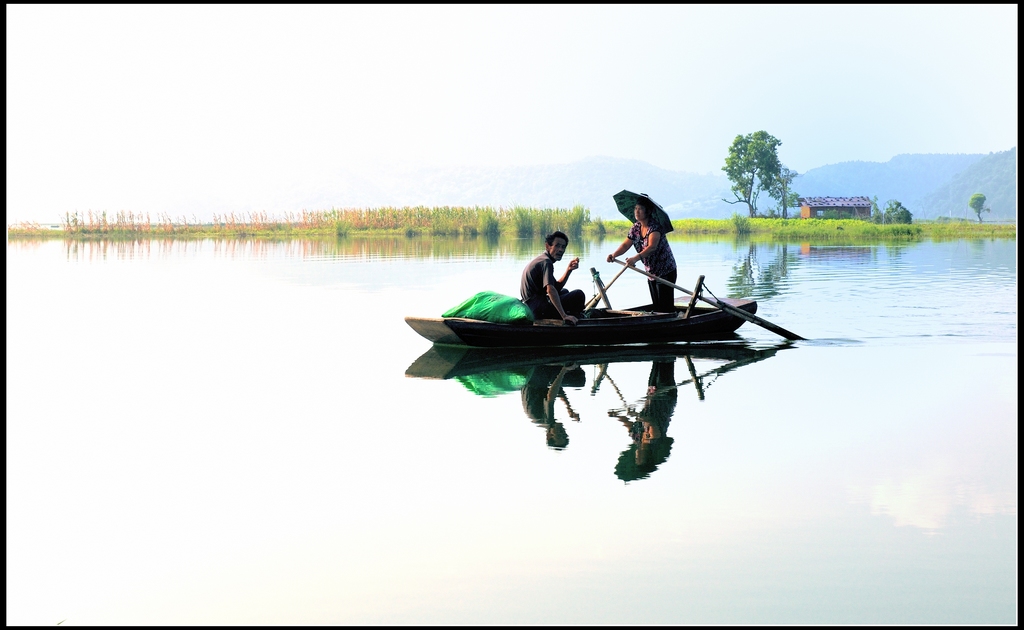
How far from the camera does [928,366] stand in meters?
9.78

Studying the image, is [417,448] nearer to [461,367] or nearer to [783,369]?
[461,367]

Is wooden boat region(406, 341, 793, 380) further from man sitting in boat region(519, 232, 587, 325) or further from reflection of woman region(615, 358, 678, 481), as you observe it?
reflection of woman region(615, 358, 678, 481)

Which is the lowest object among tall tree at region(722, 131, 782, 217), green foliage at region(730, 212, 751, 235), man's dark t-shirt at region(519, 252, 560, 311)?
man's dark t-shirt at region(519, 252, 560, 311)

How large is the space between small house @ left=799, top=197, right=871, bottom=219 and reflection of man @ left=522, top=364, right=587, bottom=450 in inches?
2277

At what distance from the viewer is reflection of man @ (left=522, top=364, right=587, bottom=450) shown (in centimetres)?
705

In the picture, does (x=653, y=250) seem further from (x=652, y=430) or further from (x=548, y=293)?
(x=652, y=430)

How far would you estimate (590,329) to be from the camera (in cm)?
1052

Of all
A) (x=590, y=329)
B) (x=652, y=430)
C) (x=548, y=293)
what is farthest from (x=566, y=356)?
(x=652, y=430)

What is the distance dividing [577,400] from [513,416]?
2.57 feet

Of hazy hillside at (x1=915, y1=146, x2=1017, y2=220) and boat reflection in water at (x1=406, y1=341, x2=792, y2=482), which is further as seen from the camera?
hazy hillside at (x1=915, y1=146, x2=1017, y2=220)

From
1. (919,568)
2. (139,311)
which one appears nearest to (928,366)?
(919,568)

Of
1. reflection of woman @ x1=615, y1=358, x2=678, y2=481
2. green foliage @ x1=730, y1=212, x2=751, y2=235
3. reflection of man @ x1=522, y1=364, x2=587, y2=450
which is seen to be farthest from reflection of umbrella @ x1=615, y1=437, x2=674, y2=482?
green foliage @ x1=730, y1=212, x2=751, y2=235

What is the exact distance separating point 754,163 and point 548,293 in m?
58.6

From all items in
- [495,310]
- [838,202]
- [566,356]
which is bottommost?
[566,356]
